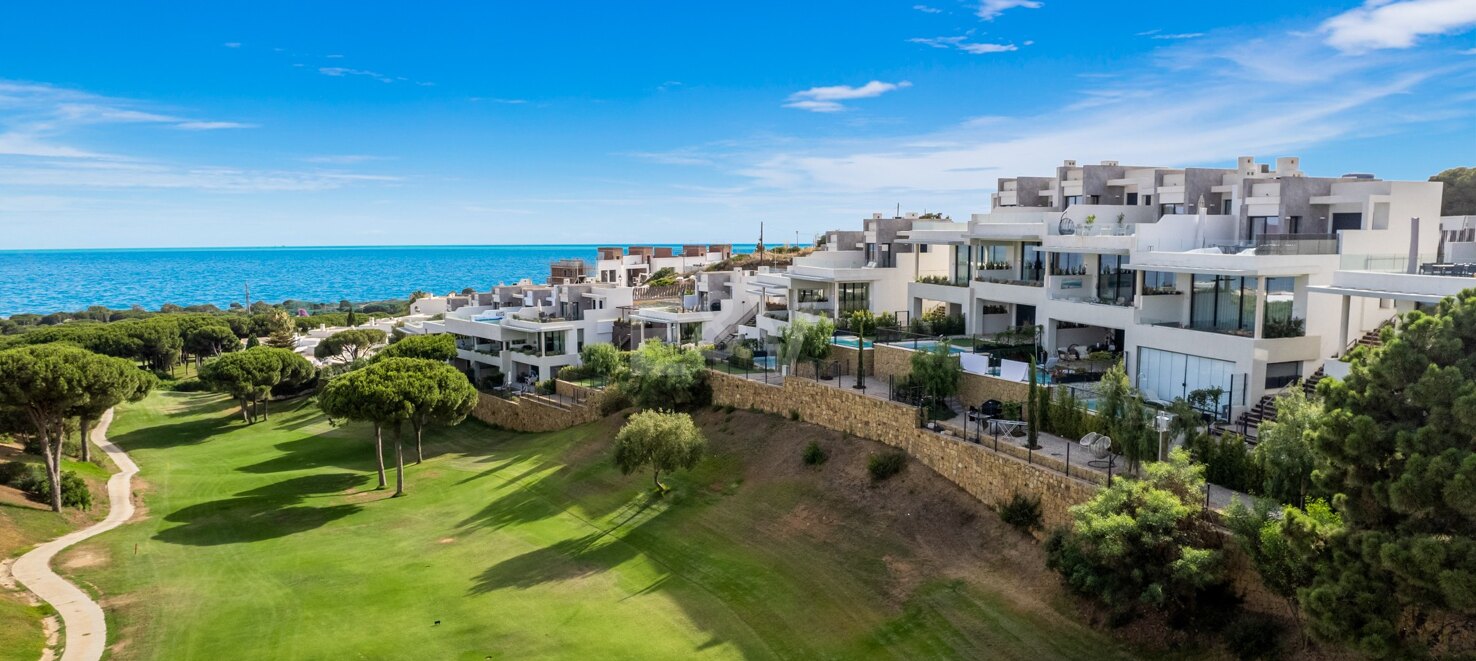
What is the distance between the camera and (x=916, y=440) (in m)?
30.8

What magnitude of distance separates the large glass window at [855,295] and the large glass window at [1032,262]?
9.54 m

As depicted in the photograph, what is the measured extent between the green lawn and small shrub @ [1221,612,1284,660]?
2.57 meters

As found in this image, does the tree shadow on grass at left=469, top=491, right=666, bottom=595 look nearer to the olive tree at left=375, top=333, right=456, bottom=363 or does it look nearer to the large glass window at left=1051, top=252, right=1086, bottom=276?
the large glass window at left=1051, top=252, right=1086, bottom=276

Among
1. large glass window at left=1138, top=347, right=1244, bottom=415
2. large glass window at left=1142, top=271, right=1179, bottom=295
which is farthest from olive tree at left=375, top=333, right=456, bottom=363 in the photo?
large glass window at left=1138, top=347, right=1244, bottom=415

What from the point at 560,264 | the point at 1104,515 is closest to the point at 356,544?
the point at 1104,515

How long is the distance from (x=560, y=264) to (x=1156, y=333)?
70.8 m

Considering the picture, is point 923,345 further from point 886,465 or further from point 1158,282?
point 886,465

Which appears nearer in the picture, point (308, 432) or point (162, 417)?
point (308, 432)

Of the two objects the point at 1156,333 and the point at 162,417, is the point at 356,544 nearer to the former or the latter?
the point at 1156,333

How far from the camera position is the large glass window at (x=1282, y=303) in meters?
29.5

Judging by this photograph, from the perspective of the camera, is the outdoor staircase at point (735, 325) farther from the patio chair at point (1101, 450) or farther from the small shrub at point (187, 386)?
the small shrub at point (187, 386)

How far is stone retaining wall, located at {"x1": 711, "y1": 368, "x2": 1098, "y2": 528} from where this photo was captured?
964 inches

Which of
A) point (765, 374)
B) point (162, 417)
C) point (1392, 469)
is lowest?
point (162, 417)

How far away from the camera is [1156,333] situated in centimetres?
3222
